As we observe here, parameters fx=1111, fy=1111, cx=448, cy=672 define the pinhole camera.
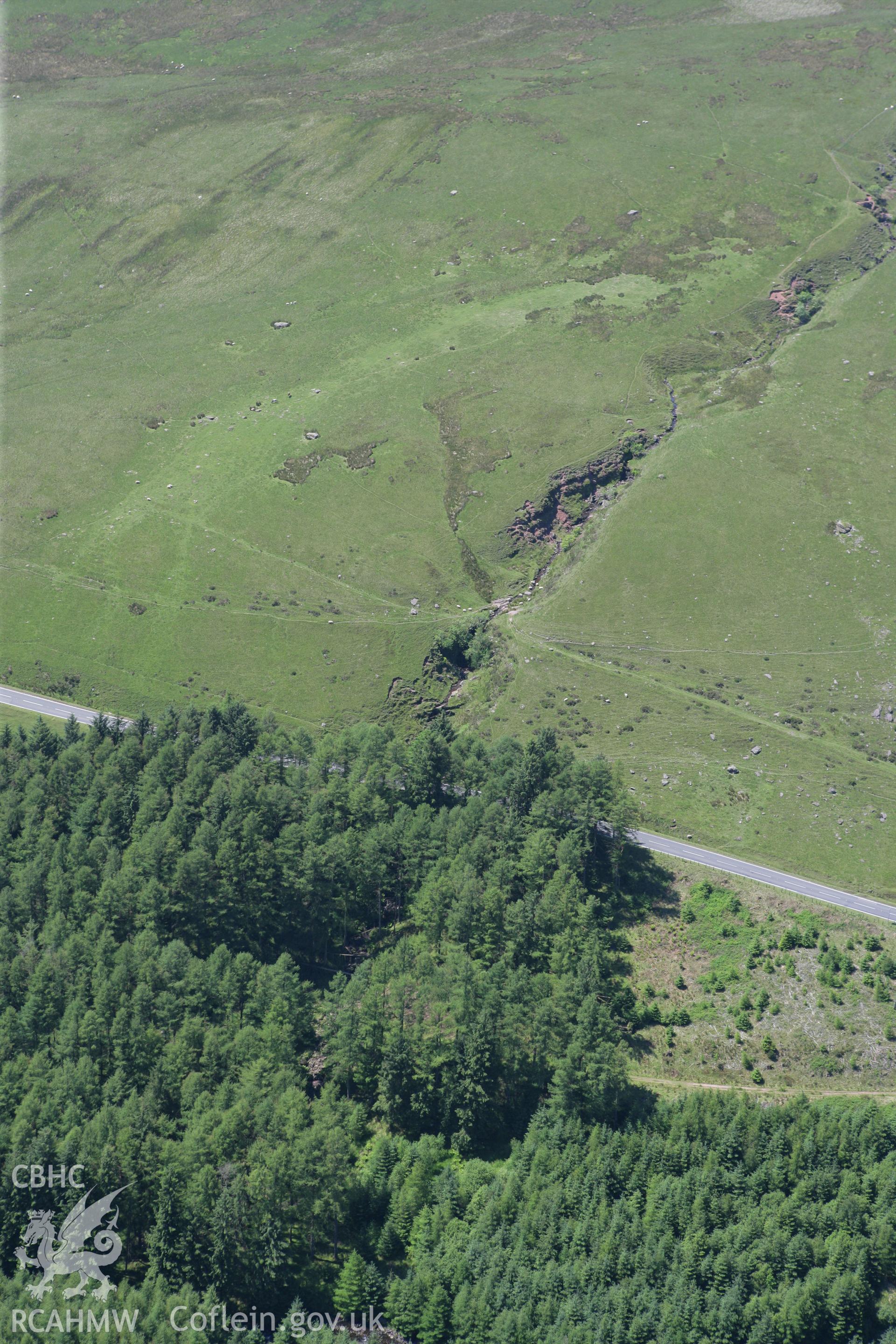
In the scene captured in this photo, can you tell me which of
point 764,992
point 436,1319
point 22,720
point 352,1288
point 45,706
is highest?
point 22,720

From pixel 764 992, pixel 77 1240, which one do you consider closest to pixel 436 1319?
pixel 77 1240

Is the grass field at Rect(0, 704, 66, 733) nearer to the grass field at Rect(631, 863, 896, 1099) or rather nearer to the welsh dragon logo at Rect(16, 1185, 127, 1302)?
the welsh dragon logo at Rect(16, 1185, 127, 1302)

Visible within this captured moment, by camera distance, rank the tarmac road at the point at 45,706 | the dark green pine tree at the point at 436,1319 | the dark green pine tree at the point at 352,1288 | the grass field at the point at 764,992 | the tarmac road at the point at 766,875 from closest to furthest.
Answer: the dark green pine tree at the point at 436,1319
the dark green pine tree at the point at 352,1288
the grass field at the point at 764,992
the tarmac road at the point at 766,875
the tarmac road at the point at 45,706

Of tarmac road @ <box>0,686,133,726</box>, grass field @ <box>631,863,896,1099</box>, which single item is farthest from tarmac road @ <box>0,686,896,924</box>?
tarmac road @ <box>0,686,133,726</box>

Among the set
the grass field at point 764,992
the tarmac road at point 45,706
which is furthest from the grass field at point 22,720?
the grass field at point 764,992

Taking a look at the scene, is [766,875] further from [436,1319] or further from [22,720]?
[22,720]

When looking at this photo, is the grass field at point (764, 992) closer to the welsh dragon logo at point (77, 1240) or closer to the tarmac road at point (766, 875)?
the tarmac road at point (766, 875)

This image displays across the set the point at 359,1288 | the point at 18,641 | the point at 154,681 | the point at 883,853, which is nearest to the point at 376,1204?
the point at 359,1288
